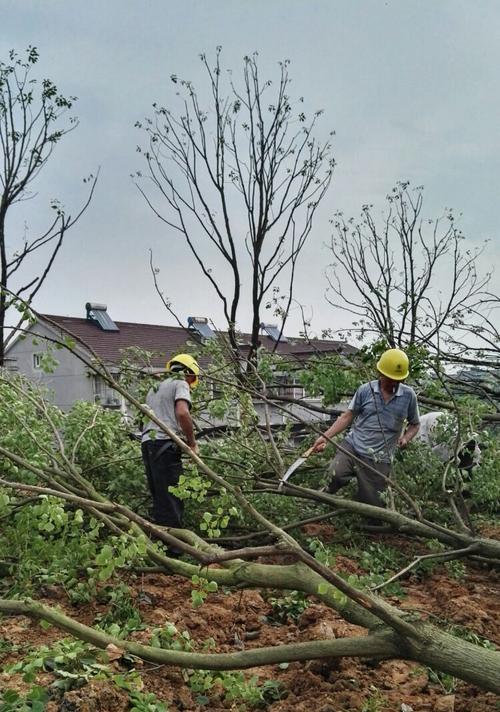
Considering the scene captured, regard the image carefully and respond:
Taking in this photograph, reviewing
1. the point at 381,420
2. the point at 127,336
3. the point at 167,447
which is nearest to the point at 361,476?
the point at 381,420

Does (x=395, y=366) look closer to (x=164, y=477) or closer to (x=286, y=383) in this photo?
(x=286, y=383)

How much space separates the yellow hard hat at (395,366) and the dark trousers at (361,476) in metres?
0.61

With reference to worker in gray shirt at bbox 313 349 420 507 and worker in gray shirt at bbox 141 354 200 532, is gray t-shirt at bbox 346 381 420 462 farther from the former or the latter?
worker in gray shirt at bbox 141 354 200 532

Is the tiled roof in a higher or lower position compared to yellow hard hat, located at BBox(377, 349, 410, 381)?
higher

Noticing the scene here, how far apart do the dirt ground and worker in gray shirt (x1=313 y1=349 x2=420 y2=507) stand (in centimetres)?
81

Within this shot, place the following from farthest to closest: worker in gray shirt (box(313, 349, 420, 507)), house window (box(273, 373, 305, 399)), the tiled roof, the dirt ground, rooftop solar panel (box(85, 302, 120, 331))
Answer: rooftop solar panel (box(85, 302, 120, 331)), the tiled roof, house window (box(273, 373, 305, 399)), worker in gray shirt (box(313, 349, 420, 507)), the dirt ground

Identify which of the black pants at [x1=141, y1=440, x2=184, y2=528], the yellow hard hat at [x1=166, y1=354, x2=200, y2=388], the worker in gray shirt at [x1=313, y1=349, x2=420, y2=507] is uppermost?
the yellow hard hat at [x1=166, y1=354, x2=200, y2=388]

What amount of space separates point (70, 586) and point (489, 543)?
7.52 ft

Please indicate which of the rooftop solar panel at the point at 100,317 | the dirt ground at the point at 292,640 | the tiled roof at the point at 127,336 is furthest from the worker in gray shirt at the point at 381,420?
the rooftop solar panel at the point at 100,317

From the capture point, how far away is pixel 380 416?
5.00 metres

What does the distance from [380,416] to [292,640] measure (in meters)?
2.10

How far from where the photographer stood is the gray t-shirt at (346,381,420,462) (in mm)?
4996

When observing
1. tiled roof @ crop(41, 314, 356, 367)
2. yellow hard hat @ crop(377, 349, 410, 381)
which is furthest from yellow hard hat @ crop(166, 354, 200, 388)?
tiled roof @ crop(41, 314, 356, 367)

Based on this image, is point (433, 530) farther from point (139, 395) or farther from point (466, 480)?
point (139, 395)
